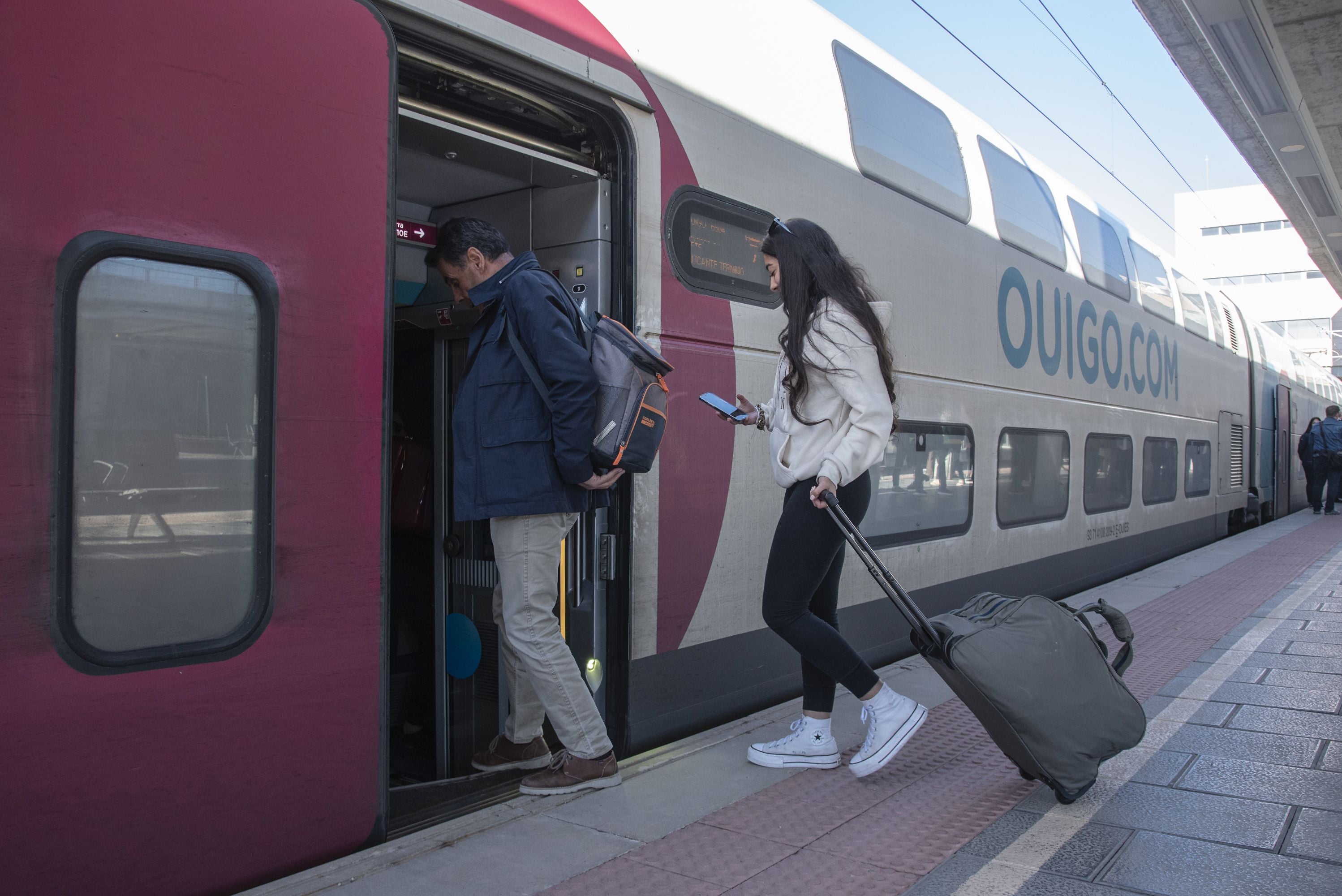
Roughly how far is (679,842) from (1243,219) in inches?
2615

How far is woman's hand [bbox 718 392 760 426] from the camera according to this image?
304 centimetres

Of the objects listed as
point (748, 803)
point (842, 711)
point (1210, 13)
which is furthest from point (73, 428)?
point (1210, 13)

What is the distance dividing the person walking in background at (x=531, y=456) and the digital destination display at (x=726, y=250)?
76cm

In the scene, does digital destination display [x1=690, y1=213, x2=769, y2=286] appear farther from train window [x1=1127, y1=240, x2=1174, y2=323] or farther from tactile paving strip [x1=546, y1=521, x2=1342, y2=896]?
train window [x1=1127, y1=240, x2=1174, y2=323]

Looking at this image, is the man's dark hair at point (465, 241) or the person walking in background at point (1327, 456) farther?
the person walking in background at point (1327, 456)

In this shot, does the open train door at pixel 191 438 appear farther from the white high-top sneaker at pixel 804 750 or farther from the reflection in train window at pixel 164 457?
the white high-top sneaker at pixel 804 750

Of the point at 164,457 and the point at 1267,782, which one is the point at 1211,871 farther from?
the point at 164,457

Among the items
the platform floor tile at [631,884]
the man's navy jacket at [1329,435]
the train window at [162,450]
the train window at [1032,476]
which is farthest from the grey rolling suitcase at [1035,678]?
the man's navy jacket at [1329,435]

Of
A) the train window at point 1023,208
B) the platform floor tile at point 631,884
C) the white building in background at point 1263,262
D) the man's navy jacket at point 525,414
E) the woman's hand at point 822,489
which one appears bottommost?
the platform floor tile at point 631,884

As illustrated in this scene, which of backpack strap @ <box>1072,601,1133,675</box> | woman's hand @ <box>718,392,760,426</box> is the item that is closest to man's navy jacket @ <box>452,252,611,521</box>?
woman's hand @ <box>718,392,760,426</box>

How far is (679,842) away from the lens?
2.53 meters

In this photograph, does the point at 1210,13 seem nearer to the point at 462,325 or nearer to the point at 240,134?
the point at 462,325

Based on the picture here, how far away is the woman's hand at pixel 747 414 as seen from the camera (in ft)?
9.99

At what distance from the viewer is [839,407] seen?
9.74 feet
